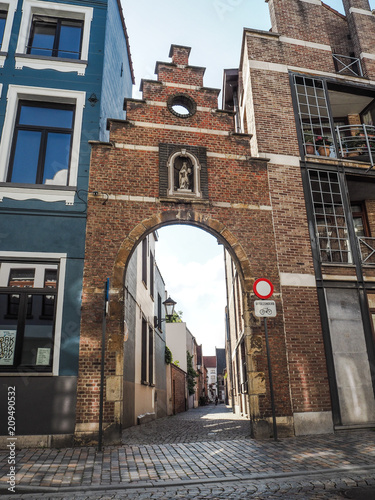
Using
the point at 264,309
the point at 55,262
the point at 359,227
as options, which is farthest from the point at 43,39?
the point at 359,227

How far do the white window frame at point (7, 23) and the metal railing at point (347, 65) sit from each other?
33.5ft

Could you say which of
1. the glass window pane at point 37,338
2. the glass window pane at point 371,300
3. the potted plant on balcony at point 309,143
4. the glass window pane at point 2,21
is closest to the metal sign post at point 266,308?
the glass window pane at point 371,300

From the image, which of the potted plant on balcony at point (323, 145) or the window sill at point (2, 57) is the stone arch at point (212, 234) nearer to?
the potted plant on balcony at point (323, 145)

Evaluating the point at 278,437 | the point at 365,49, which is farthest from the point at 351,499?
the point at 365,49

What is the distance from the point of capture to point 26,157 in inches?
385

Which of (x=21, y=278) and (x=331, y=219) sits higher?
(x=331, y=219)

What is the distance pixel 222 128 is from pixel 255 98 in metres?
1.60

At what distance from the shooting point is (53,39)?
36.4ft

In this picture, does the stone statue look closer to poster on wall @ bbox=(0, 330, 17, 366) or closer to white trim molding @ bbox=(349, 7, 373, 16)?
poster on wall @ bbox=(0, 330, 17, 366)

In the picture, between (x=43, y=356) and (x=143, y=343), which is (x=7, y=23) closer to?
(x=43, y=356)

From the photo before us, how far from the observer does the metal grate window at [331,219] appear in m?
11.0

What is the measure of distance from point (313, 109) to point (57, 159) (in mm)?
8130

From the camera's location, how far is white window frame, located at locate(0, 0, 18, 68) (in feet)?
34.4

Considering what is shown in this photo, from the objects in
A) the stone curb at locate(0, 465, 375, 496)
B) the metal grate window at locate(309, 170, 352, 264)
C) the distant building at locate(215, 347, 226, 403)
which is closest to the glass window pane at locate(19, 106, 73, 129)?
the metal grate window at locate(309, 170, 352, 264)
